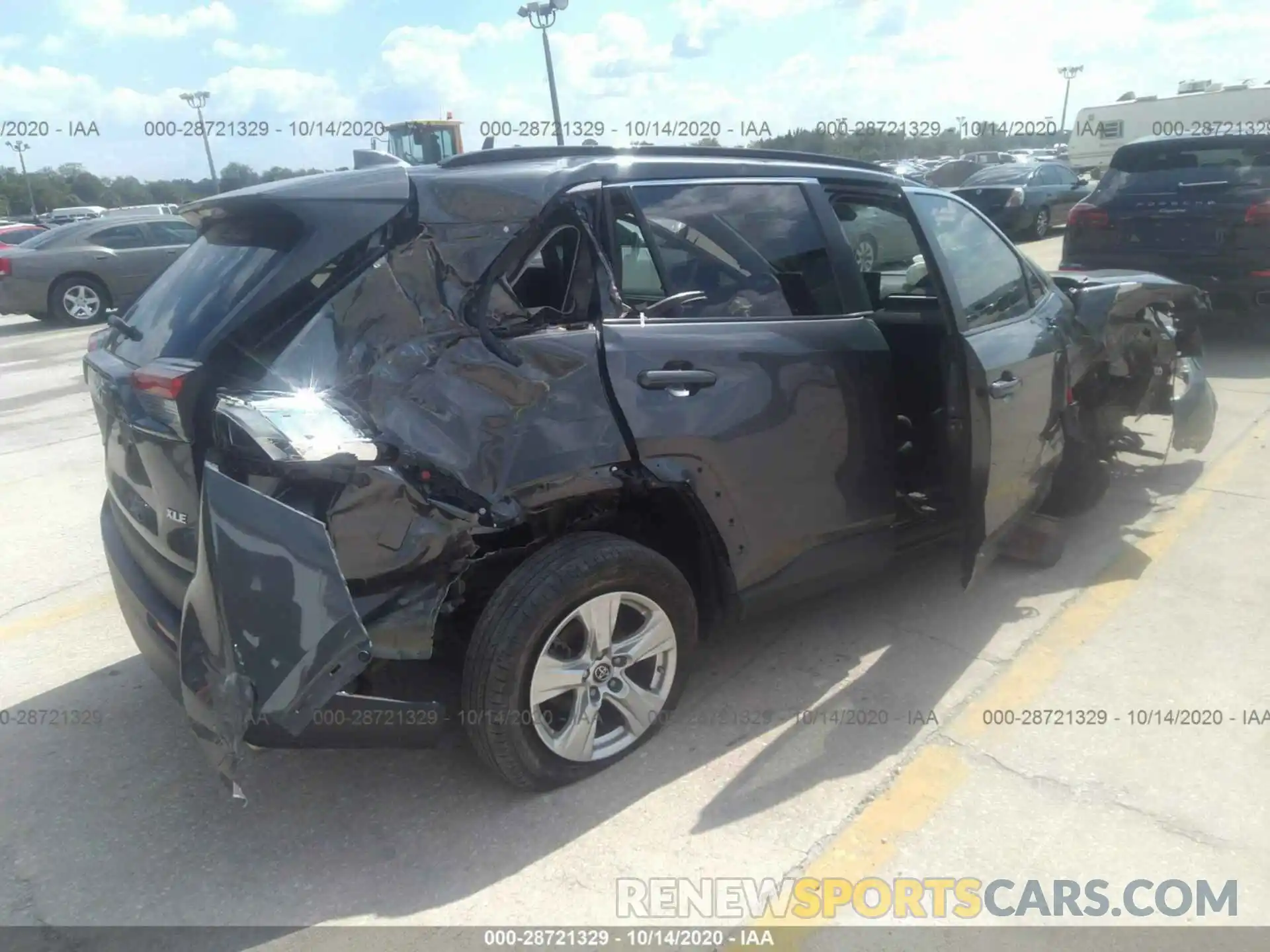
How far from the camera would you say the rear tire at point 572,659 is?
8.70ft

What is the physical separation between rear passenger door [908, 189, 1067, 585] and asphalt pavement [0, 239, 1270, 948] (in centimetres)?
46

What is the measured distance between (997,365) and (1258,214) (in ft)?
19.0

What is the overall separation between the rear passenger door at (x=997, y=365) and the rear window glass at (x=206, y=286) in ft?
7.64

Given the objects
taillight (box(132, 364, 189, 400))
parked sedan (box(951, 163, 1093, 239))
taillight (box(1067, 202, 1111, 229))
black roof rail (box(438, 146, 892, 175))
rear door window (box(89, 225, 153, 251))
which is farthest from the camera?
parked sedan (box(951, 163, 1093, 239))

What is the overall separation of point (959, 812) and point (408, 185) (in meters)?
2.44

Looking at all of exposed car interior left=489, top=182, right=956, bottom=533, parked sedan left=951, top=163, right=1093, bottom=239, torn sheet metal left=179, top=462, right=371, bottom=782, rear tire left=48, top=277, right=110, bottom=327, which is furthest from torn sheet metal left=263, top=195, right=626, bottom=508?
parked sedan left=951, top=163, right=1093, bottom=239

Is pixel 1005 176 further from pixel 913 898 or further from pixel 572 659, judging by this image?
pixel 913 898

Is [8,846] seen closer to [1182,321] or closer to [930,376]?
[930,376]

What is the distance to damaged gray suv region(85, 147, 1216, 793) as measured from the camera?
238 cm

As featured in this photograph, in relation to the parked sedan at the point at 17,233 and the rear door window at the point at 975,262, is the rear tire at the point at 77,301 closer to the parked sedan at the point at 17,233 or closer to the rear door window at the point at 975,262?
the parked sedan at the point at 17,233

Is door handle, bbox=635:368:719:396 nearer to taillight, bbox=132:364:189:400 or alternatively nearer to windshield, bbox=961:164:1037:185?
taillight, bbox=132:364:189:400

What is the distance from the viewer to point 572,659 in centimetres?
285

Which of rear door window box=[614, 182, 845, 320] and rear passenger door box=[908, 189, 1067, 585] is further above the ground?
rear door window box=[614, 182, 845, 320]

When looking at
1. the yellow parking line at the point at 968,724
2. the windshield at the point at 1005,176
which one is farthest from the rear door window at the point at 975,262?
the windshield at the point at 1005,176
